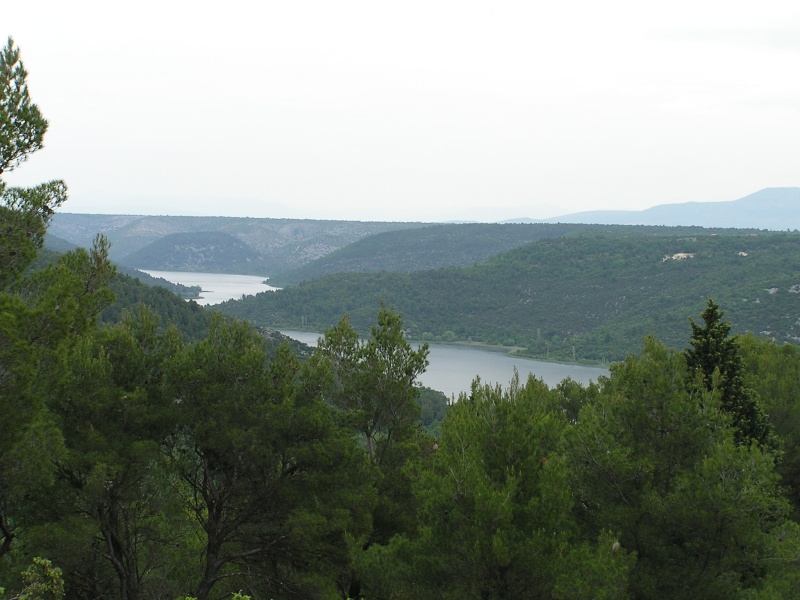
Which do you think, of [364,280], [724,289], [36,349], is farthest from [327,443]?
[364,280]

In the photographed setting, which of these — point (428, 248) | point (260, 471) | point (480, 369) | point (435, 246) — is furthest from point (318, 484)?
point (428, 248)

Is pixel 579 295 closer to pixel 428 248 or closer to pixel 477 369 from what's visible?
pixel 477 369

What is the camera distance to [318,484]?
38.1 feet

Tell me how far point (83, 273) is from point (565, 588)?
7.60 meters

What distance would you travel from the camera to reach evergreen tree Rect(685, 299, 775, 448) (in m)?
14.2

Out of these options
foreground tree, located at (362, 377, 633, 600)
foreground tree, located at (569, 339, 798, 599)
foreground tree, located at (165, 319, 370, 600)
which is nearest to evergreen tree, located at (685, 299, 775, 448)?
foreground tree, located at (569, 339, 798, 599)

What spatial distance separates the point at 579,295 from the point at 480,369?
34.1m

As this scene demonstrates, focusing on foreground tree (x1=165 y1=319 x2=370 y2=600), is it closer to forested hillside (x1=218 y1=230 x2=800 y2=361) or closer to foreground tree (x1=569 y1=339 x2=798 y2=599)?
foreground tree (x1=569 y1=339 x2=798 y2=599)

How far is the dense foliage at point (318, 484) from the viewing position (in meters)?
9.74

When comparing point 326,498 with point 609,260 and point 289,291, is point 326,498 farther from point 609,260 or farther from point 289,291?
point 289,291

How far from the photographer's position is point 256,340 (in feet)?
Answer: 42.1

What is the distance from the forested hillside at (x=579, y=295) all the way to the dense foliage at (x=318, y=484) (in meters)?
70.6

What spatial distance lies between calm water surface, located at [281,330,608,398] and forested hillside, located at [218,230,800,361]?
4974 millimetres

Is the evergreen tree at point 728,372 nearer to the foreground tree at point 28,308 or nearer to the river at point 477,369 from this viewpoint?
the foreground tree at point 28,308
